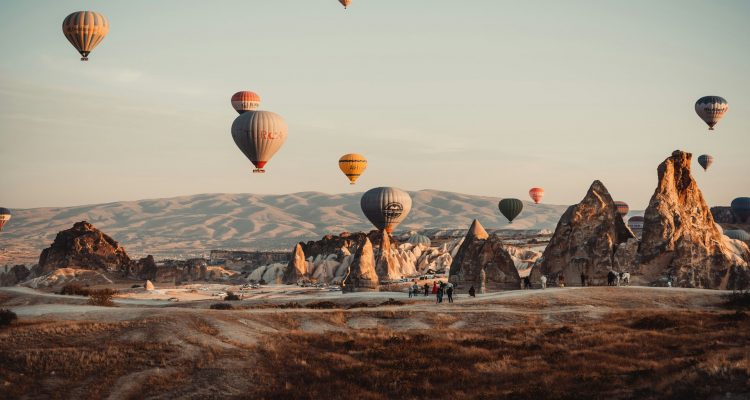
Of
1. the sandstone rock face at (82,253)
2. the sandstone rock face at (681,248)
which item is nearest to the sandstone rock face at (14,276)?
the sandstone rock face at (82,253)

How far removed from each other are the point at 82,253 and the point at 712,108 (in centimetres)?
9837

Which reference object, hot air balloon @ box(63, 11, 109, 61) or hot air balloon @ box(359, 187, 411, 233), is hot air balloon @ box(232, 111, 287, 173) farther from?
hot air balloon @ box(359, 187, 411, 233)

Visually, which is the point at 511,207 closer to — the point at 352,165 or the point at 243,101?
the point at 352,165

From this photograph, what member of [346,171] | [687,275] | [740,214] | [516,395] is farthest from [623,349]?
[740,214]

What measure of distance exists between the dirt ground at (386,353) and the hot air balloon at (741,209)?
14919 centimetres

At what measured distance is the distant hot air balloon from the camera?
148 meters

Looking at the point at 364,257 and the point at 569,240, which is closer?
the point at 569,240

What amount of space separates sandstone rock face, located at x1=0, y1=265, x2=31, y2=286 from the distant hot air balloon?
54367mm

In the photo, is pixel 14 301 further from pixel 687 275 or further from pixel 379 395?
pixel 687 275

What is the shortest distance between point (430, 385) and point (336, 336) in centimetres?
1071

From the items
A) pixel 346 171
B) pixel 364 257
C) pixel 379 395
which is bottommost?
pixel 379 395

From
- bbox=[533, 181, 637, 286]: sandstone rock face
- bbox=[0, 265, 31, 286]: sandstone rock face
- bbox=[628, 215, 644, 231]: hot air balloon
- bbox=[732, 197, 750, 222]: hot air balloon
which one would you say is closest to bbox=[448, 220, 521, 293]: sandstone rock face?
bbox=[533, 181, 637, 286]: sandstone rock face

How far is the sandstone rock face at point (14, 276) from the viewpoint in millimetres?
128125

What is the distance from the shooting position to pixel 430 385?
32781mm
